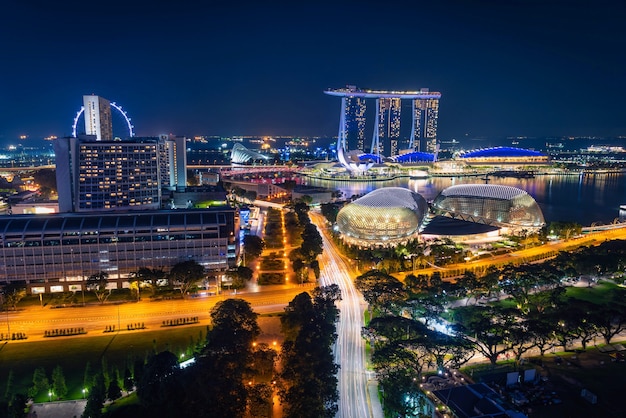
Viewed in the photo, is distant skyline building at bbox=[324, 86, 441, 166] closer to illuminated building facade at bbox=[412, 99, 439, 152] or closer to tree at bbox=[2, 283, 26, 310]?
illuminated building facade at bbox=[412, 99, 439, 152]

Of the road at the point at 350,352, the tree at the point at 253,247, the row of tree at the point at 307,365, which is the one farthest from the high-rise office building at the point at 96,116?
the row of tree at the point at 307,365

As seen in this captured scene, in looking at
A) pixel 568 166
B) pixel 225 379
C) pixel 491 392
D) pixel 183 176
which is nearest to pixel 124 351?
pixel 225 379

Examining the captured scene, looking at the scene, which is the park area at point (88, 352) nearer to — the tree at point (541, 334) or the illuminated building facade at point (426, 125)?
the tree at point (541, 334)

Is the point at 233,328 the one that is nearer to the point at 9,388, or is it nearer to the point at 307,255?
the point at 9,388

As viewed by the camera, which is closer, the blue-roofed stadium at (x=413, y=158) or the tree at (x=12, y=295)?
the tree at (x=12, y=295)

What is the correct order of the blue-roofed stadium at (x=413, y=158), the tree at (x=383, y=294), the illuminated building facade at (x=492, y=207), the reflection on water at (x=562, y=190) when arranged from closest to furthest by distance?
the tree at (x=383, y=294) → the illuminated building facade at (x=492, y=207) → the reflection on water at (x=562, y=190) → the blue-roofed stadium at (x=413, y=158)

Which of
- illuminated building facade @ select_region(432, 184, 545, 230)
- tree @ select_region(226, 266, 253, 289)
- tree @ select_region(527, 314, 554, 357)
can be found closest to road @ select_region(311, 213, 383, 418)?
tree @ select_region(226, 266, 253, 289)

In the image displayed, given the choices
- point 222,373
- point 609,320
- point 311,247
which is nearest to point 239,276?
point 311,247
